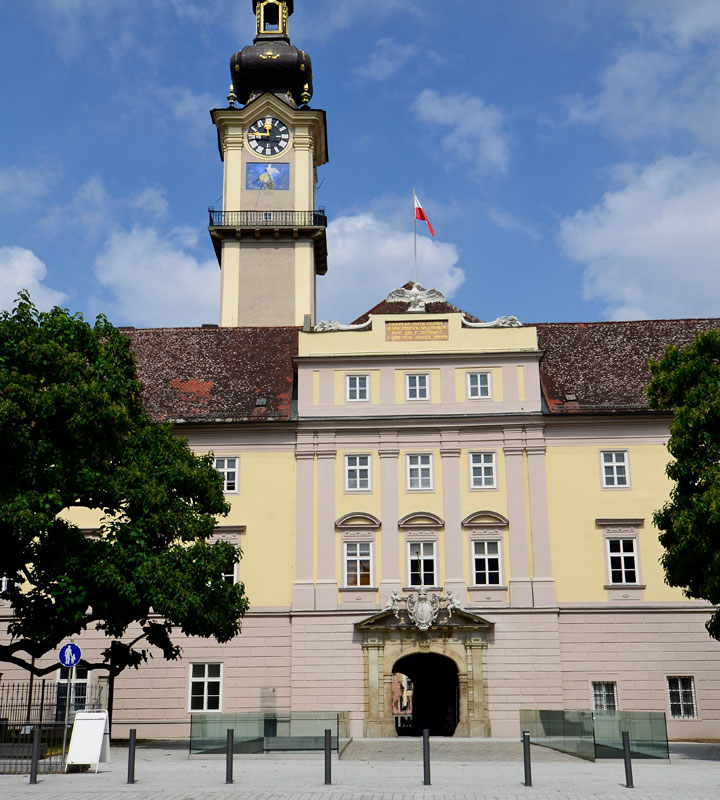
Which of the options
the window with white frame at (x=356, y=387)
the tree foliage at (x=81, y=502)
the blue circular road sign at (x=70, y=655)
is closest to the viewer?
the blue circular road sign at (x=70, y=655)

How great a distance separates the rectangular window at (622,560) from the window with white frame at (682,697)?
3552 millimetres

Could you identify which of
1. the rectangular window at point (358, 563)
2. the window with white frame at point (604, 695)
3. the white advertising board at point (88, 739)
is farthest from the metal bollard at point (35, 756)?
the window with white frame at point (604, 695)

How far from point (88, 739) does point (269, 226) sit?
1353 inches

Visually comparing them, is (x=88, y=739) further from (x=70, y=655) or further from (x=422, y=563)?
(x=422, y=563)

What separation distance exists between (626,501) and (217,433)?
14898mm

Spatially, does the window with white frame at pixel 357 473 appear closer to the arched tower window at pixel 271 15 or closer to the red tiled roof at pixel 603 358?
the red tiled roof at pixel 603 358

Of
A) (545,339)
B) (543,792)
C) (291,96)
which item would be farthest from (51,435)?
(291,96)

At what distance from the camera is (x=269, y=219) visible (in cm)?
5184

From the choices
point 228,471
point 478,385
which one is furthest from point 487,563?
Answer: point 228,471

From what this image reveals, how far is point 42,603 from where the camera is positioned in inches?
961

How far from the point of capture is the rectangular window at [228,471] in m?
36.8

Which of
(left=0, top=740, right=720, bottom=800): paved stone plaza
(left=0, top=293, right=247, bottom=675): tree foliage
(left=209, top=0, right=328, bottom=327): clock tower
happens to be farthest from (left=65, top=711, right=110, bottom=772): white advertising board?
→ (left=209, top=0, right=328, bottom=327): clock tower

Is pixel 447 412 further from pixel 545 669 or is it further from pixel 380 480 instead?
pixel 545 669

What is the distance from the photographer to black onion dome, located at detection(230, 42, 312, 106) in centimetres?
5681
